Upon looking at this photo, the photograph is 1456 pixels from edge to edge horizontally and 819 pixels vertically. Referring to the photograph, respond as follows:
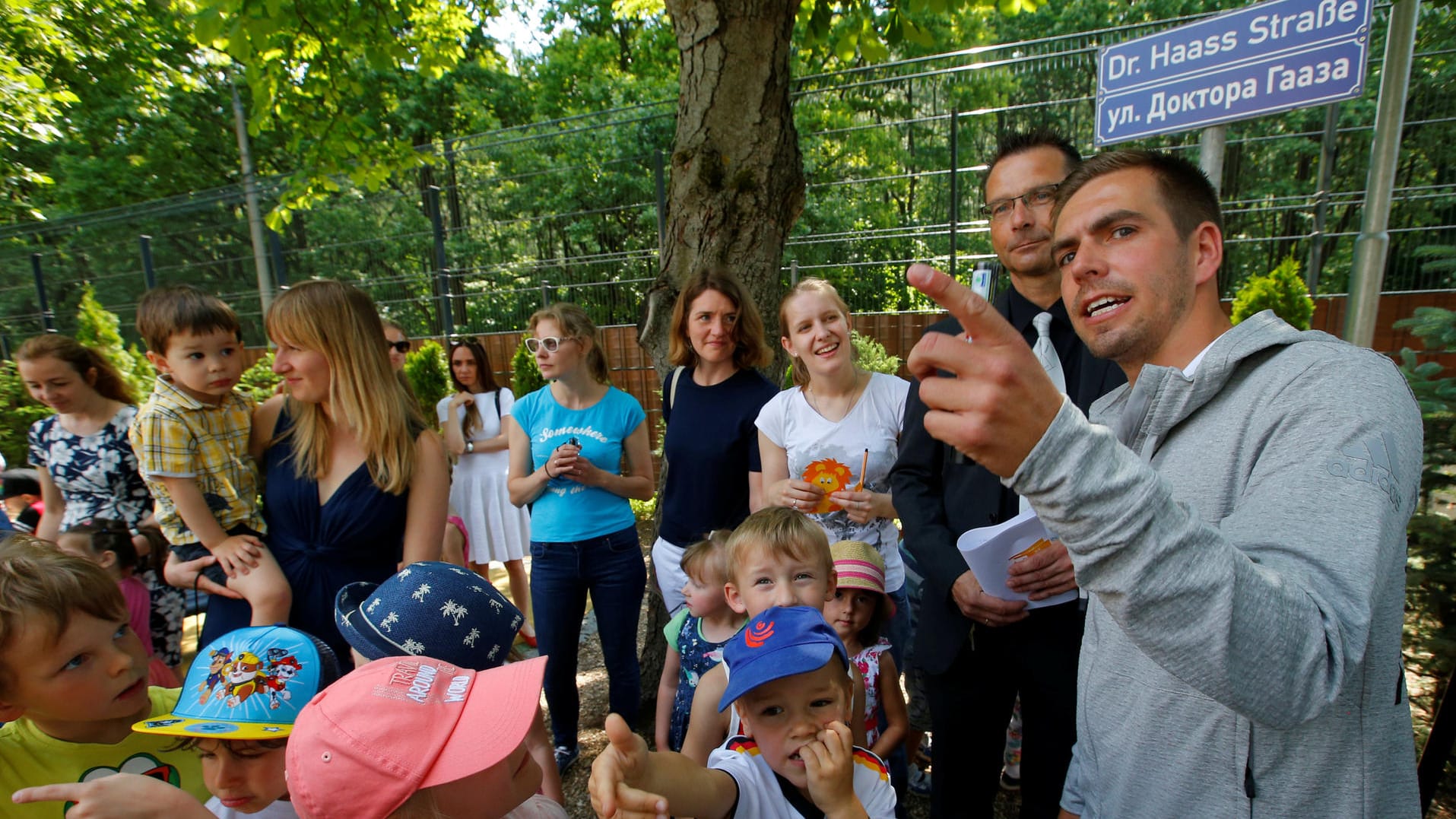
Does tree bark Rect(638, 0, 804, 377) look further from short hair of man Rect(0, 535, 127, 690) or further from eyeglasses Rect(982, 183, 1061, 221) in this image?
short hair of man Rect(0, 535, 127, 690)

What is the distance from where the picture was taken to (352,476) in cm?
212

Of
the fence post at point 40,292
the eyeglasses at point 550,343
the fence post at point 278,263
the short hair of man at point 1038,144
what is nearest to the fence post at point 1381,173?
the short hair of man at point 1038,144

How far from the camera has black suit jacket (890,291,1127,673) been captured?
2.01 metres

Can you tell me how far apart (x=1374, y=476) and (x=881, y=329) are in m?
7.79

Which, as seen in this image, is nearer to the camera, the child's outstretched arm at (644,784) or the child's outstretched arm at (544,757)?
the child's outstretched arm at (644,784)

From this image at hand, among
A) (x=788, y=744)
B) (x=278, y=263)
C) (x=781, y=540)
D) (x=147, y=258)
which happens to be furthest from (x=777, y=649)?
(x=147, y=258)

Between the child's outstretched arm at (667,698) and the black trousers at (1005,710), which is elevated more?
the black trousers at (1005,710)

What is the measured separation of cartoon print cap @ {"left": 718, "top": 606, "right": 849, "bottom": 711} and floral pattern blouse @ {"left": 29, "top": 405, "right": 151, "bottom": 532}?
319cm

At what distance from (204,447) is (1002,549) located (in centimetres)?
238

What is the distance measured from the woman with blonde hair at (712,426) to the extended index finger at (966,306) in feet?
6.86

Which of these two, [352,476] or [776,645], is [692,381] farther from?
[776,645]

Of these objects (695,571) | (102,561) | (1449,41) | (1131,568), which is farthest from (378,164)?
(1449,41)

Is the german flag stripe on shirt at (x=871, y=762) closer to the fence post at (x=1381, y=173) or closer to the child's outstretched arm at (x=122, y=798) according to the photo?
the child's outstretched arm at (x=122, y=798)

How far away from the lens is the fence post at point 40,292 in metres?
12.0
